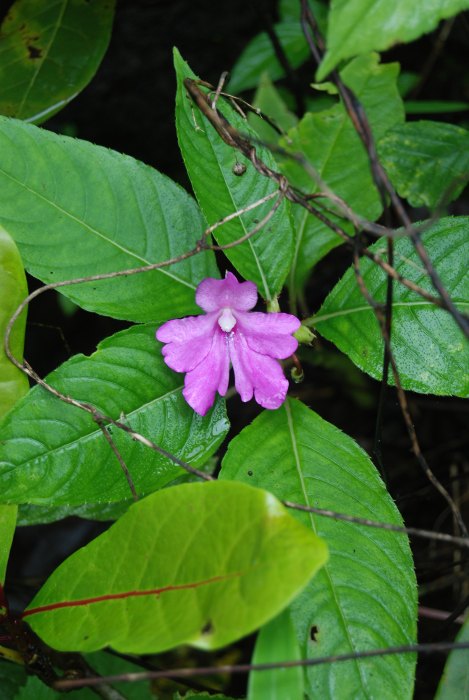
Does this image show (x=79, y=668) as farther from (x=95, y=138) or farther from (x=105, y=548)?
(x=95, y=138)

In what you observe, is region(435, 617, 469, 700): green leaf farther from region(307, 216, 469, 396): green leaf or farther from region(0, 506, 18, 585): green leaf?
region(0, 506, 18, 585): green leaf

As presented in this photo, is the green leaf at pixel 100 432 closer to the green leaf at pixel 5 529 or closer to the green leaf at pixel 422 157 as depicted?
the green leaf at pixel 5 529

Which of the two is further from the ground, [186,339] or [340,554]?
[186,339]

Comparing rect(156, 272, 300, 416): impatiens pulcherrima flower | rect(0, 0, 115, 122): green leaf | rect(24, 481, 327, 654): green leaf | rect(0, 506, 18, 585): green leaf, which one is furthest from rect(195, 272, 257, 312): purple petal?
rect(0, 0, 115, 122): green leaf

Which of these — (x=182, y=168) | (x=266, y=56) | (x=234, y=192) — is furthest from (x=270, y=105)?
(x=234, y=192)

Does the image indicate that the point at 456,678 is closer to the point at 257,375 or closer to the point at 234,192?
the point at 257,375

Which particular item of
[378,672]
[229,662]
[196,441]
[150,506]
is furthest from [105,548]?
[229,662]
